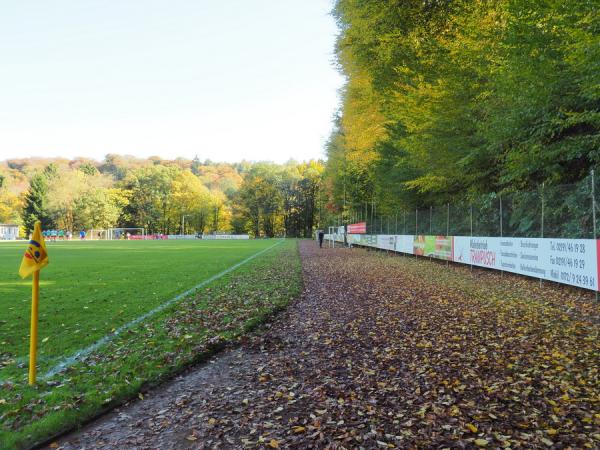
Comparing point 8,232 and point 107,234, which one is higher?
point 8,232

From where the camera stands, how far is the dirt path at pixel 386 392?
326cm

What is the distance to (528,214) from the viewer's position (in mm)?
12008

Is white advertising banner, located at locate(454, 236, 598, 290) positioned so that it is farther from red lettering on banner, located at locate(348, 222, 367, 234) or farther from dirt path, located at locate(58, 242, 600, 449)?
red lettering on banner, located at locate(348, 222, 367, 234)

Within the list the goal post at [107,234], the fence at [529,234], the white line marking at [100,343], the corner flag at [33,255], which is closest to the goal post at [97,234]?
the goal post at [107,234]

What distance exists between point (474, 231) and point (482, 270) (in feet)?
4.71

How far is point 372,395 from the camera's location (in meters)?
4.02

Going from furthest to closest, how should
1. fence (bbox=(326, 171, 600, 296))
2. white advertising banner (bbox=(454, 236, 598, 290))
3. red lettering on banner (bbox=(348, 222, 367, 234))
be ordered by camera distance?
red lettering on banner (bbox=(348, 222, 367, 234)), fence (bbox=(326, 171, 600, 296)), white advertising banner (bbox=(454, 236, 598, 290))

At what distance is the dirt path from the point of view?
3260 mm

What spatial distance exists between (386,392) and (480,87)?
40.2 feet

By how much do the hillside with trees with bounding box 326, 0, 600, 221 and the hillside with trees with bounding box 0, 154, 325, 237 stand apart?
76185 mm

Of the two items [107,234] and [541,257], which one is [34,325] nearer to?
[541,257]

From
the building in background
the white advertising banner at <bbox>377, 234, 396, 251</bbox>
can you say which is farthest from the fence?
the building in background

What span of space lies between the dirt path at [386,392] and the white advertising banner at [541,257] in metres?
1.69

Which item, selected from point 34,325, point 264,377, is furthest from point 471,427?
point 34,325
